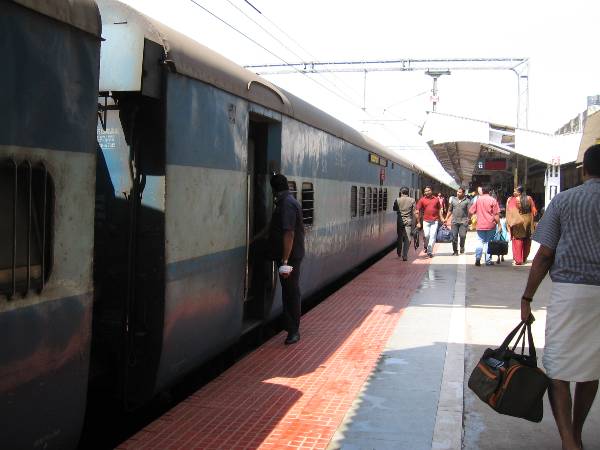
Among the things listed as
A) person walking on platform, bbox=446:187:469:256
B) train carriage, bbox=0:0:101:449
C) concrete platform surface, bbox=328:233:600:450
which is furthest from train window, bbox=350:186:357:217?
train carriage, bbox=0:0:101:449

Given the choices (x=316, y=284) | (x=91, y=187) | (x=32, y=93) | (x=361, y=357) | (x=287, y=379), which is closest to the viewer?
(x=32, y=93)

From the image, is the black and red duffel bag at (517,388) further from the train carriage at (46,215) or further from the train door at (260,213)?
the train door at (260,213)

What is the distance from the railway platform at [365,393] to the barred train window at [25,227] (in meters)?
1.66

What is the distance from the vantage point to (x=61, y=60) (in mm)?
2965

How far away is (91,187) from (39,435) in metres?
1.21

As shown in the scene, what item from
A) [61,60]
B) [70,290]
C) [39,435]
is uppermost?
[61,60]

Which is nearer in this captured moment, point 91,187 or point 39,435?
point 39,435

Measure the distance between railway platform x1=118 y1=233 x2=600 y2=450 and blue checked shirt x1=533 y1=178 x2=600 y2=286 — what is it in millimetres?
1208

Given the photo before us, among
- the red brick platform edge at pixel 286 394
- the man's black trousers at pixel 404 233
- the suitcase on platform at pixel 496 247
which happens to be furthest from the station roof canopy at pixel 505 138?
the red brick platform edge at pixel 286 394

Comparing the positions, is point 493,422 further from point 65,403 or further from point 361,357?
point 65,403

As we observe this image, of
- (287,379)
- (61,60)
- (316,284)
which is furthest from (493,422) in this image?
(316,284)

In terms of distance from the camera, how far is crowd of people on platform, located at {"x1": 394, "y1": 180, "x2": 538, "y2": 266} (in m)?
12.7

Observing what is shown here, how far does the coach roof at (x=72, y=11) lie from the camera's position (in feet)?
9.12

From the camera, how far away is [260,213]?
6629mm
